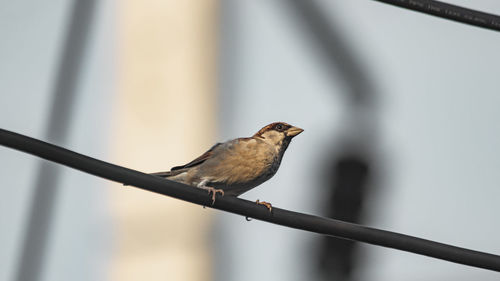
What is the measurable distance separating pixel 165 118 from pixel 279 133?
1.62 metres

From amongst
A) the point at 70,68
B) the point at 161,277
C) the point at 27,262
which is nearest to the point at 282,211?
the point at 27,262

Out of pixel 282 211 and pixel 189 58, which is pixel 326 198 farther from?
pixel 189 58

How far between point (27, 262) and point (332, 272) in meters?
2.37

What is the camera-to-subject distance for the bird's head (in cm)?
752

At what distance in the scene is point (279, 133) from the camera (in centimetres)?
764

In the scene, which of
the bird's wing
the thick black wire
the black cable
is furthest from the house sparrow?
the black cable

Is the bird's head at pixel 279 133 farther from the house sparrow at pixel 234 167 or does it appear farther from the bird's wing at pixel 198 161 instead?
the bird's wing at pixel 198 161

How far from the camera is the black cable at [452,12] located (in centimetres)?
432

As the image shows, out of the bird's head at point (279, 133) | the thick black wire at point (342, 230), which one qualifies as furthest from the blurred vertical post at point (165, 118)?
the thick black wire at point (342, 230)

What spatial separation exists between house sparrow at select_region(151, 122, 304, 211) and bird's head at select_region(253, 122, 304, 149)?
0.48ft

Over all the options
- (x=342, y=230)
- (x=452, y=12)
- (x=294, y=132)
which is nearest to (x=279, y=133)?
(x=294, y=132)

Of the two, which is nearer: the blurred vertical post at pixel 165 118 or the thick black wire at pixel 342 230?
the thick black wire at pixel 342 230

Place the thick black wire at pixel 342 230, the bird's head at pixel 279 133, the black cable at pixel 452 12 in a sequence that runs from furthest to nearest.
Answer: the bird's head at pixel 279 133 < the black cable at pixel 452 12 < the thick black wire at pixel 342 230

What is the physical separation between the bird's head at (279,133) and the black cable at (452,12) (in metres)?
3.25
